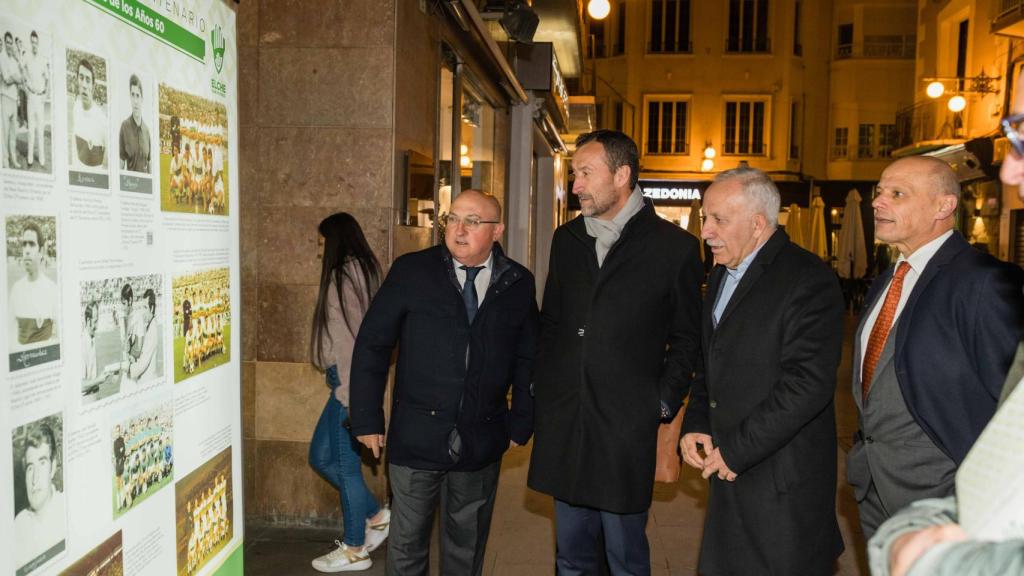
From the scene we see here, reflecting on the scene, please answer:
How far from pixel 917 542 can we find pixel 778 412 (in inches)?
72.9

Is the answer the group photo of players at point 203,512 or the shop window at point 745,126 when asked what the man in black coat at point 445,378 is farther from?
the shop window at point 745,126

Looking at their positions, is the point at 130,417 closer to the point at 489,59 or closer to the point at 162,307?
the point at 162,307

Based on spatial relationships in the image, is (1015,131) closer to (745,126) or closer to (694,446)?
(694,446)

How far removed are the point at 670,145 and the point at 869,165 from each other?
25.3 ft

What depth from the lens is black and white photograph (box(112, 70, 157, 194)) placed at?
226cm

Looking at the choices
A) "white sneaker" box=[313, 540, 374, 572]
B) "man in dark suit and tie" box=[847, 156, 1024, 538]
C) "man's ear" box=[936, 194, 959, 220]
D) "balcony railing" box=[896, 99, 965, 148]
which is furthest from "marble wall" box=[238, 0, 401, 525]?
"balcony railing" box=[896, 99, 965, 148]

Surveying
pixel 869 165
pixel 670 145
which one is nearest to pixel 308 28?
pixel 670 145

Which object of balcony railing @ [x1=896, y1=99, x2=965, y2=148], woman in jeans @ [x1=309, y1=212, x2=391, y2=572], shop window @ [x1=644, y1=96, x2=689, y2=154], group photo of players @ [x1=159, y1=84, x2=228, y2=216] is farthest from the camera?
shop window @ [x1=644, y1=96, x2=689, y2=154]

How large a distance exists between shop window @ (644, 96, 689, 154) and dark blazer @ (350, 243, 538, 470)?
29.5 metres

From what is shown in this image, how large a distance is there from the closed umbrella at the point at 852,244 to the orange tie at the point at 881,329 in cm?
1830

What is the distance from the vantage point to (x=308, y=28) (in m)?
5.35

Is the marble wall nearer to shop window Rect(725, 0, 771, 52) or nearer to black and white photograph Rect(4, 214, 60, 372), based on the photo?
black and white photograph Rect(4, 214, 60, 372)

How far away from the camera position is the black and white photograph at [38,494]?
6.19 ft

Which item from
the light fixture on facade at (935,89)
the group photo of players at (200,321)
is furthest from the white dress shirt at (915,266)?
the light fixture on facade at (935,89)
